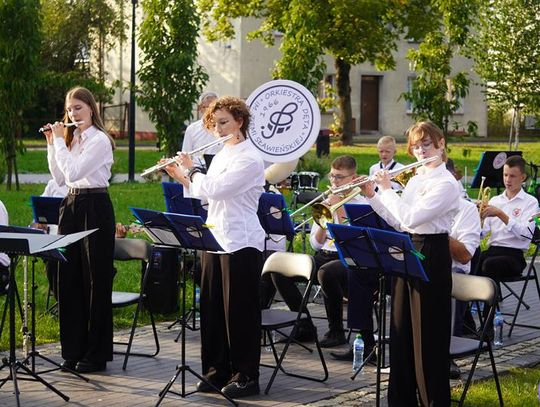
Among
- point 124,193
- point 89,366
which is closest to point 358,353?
point 89,366

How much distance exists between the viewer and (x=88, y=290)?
27.7 feet

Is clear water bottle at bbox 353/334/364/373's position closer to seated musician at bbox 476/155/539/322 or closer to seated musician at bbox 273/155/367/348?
seated musician at bbox 273/155/367/348

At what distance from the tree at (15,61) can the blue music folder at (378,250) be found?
14.4m

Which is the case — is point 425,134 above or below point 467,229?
above

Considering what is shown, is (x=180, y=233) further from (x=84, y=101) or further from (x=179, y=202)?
(x=179, y=202)

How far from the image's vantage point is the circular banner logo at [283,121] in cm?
1126

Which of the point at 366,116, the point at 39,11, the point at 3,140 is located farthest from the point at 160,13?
the point at 366,116

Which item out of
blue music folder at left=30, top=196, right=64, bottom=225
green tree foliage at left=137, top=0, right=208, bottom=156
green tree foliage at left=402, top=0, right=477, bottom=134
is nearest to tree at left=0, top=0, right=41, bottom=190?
green tree foliage at left=137, top=0, right=208, bottom=156

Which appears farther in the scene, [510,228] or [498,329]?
[510,228]

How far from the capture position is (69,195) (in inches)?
332

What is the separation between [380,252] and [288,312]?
1.76 metres

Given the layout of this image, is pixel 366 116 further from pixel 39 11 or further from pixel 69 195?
pixel 69 195

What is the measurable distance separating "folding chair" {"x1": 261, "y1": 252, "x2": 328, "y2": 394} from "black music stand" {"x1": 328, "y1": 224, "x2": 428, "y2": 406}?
0.99m

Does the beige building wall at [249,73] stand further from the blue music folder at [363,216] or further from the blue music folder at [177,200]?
the blue music folder at [363,216]
